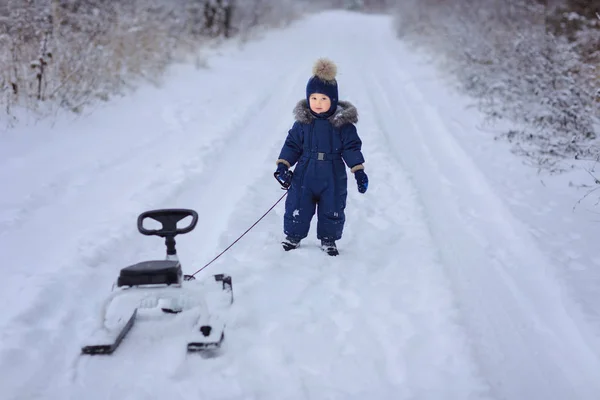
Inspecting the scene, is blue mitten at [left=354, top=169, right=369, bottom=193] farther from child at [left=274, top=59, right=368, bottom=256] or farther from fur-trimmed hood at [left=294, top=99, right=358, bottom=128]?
fur-trimmed hood at [left=294, top=99, right=358, bottom=128]


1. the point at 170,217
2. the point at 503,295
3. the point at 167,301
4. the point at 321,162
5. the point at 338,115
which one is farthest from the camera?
the point at 321,162

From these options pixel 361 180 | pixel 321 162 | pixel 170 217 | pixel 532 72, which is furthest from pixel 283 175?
pixel 532 72

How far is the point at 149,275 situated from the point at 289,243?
1.68 meters

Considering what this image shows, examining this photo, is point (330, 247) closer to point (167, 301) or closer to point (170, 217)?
point (167, 301)

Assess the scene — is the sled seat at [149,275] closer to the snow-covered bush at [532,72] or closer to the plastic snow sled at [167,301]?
the plastic snow sled at [167,301]

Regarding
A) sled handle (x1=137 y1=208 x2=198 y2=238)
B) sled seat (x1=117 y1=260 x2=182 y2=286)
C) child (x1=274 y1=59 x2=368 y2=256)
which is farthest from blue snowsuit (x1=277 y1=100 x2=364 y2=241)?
sled seat (x1=117 y1=260 x2=182 y2=286)

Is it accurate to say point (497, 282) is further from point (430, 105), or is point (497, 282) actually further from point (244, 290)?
point (430, 105)

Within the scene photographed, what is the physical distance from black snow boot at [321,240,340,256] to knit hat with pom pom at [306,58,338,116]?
1.09m

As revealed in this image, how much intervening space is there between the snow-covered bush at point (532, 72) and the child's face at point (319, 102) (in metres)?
2.99

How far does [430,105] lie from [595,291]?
6.21 metres

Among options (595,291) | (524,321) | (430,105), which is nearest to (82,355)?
(524,321)

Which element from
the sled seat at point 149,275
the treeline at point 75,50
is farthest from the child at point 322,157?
the treeline at point 75,50

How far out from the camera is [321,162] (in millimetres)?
3693

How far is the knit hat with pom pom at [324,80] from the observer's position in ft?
11.4
